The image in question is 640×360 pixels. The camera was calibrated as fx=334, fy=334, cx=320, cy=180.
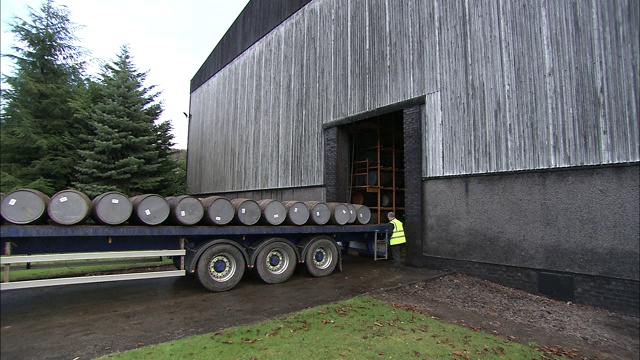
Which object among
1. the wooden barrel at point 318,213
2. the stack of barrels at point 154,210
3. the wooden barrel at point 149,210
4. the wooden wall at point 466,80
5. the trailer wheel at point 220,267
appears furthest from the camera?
the wooden barrel at point 318,213

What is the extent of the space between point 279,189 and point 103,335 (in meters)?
11.3

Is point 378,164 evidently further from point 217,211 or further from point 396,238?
point 217,211

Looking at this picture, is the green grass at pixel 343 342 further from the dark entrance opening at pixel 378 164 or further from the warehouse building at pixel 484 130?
the dark entrance opening at pixel 378 164

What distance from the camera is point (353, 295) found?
7.04 meters

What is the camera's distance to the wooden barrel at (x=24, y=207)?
15.7 ft

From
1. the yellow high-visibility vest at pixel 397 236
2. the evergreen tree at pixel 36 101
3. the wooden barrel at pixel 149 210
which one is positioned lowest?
the yellow high-visibility vest at pixel 397 236

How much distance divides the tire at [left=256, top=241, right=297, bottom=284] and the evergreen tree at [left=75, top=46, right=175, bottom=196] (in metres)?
11.1

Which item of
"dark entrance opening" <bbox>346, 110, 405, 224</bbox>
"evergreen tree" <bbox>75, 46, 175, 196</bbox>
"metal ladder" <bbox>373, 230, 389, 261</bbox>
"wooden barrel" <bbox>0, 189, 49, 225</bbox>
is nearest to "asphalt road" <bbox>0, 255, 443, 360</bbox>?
"wooden barrel" <bbox>0, 189, 49, 225</bbox>

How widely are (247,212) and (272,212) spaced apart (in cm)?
63

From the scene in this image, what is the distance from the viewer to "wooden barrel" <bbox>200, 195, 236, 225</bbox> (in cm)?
701

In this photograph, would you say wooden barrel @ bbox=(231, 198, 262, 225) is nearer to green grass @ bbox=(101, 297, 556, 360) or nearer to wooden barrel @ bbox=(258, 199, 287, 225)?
wooden barrel @ bbox=(258, 199, 287, 225)

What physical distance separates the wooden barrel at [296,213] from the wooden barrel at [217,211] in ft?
4.85

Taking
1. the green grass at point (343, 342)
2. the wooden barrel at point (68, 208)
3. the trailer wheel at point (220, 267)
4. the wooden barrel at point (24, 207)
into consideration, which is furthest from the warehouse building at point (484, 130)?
the wooden barrel at point (24, 207)

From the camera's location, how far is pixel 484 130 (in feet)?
28.2
